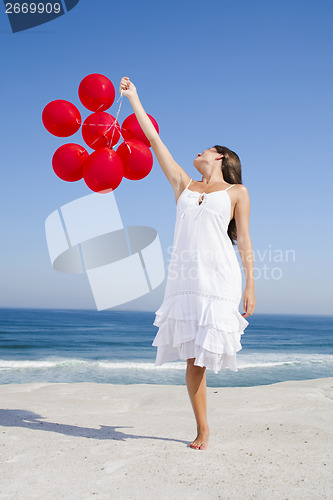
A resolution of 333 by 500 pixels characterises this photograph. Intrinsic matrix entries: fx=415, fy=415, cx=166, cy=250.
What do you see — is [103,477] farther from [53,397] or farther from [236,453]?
[53,397]

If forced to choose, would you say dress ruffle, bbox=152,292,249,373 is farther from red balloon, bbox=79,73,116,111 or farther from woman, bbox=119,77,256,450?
red balloon, bbox=79,73,116,111

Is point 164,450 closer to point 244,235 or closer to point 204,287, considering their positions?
point 204,287

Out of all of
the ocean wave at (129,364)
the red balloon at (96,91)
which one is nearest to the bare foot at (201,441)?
the red balloon at (96,91)

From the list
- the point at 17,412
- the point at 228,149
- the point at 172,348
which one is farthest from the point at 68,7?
the point at 17,412

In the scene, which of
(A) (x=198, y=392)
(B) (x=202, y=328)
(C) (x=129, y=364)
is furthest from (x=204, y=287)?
(C) (x=129, y=364)

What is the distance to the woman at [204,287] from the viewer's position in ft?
9.24

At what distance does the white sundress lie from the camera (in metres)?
2.80

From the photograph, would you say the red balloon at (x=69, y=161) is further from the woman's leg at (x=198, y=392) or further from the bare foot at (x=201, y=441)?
the bare foot at (x=201, y=441)

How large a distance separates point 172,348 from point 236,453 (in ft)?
2.65

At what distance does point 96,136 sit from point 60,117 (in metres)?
0.37

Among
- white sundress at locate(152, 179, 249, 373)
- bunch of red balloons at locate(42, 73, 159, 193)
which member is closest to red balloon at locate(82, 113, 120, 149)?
bunch of red balloons at locate(42, 73, 159, 193)

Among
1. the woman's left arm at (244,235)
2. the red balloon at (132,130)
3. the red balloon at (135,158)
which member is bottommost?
the woman's left arm at (244,235)

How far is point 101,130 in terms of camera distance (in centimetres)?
401

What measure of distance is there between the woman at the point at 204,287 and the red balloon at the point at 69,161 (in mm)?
1197
